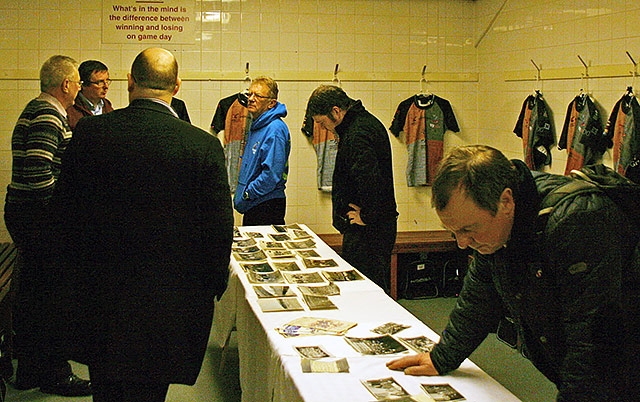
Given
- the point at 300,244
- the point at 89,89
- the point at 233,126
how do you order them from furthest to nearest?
the point at 233,126 < the point at 89,89 < the point at 300,244

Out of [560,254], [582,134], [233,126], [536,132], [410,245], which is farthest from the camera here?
[233,126]

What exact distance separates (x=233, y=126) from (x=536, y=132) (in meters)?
2.57

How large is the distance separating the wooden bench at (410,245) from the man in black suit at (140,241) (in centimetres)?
380

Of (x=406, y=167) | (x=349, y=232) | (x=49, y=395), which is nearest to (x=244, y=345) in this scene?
(x=349, y=232)

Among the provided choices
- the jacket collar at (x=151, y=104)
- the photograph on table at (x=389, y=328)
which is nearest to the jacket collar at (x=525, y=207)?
the photograph on table at (x=389, y=328)

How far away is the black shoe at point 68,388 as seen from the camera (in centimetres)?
405

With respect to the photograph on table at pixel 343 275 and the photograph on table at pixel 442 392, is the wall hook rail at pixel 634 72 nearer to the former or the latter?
the photograph on table at pixel 343 275

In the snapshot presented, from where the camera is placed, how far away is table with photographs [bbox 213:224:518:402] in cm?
221

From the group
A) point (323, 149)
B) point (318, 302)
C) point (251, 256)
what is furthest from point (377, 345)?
point (323, 149)

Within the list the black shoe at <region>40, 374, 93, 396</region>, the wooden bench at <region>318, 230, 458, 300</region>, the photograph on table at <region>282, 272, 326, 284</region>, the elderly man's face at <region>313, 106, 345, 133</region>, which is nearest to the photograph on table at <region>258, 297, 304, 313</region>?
the photograph on table at <region>282, 272, 326, 284</region>

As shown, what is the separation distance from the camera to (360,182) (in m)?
4.00

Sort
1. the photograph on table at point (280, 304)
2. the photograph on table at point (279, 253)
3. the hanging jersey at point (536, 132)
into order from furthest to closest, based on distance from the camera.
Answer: the hanging jersey at point (536, 132), the photograph on table at point (279, 253), the photograph on table at point (280, 304)

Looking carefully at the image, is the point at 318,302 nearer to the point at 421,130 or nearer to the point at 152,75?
the point at 152,75

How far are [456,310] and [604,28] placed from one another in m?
3.58
